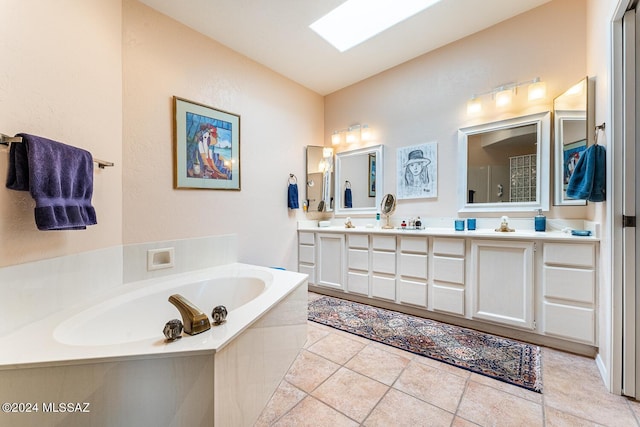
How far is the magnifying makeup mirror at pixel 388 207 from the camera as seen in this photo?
9.78 ft

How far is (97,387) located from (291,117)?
295cm

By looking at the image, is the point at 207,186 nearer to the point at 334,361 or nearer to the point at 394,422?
the point at 334,361

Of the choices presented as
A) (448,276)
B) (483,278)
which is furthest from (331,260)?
(483,278)

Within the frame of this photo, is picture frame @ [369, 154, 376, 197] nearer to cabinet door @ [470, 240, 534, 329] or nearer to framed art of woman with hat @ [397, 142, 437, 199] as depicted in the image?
framed art of woman with hat @ [397, 142, 437, 199]

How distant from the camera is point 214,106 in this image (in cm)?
234

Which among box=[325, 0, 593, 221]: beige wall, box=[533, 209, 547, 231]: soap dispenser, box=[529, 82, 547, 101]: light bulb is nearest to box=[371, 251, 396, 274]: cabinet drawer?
A: box=[325, 0, 593, 221]: beige wall

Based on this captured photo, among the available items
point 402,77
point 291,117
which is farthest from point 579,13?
point 291,117

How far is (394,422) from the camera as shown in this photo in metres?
1.20

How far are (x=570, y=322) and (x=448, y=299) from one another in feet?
2.49

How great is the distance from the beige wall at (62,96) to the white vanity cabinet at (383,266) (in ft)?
7.13

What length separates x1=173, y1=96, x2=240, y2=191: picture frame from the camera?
82.2 inches

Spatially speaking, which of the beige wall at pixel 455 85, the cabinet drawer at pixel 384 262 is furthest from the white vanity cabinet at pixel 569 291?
the cabinet drawer at pixel 384 262

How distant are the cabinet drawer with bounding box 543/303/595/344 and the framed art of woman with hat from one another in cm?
136

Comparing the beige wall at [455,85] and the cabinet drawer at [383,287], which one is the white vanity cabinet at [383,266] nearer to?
the cabinet drawer at [383,287]
